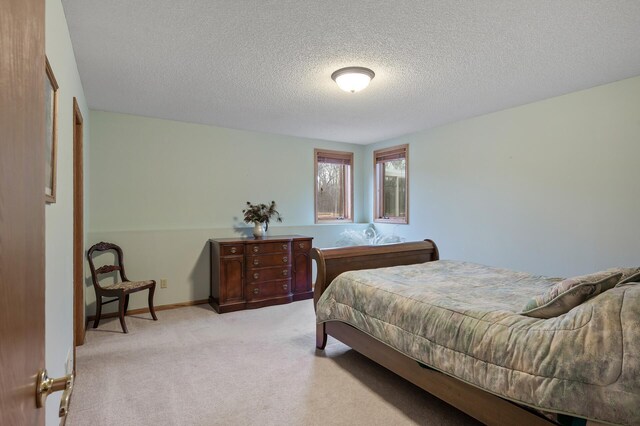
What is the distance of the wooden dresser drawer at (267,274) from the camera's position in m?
4.30

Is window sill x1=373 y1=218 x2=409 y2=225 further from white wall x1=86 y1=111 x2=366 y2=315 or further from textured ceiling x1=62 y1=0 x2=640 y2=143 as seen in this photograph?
textured ceiling x1=62 y1=0 x2=640 y2=143

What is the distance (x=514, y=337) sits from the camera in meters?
1.62

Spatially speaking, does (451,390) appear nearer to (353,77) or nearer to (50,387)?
(50,387)

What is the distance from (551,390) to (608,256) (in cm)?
243

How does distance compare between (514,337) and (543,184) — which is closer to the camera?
(514,337)

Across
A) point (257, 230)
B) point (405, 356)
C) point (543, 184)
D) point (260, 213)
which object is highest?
point (543, 184)

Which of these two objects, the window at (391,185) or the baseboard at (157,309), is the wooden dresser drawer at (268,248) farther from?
the window at (391,185)

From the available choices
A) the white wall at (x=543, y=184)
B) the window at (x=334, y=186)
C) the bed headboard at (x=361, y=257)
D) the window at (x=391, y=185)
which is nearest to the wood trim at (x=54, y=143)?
the bed headboard at (x=361, y=257)

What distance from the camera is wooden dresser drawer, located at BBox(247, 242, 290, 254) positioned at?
4.30m

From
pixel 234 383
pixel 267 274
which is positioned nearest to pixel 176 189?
pixel 267 274

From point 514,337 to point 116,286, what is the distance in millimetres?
3614

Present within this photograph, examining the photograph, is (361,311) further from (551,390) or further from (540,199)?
(540,199)

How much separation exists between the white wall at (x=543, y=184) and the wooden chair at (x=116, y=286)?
3.73 metres

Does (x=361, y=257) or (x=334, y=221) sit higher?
(x=334, y=221)
